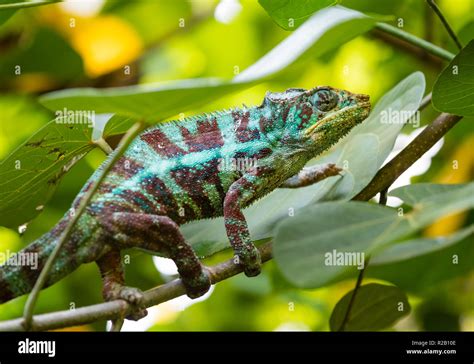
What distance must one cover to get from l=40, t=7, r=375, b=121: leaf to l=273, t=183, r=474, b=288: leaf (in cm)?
20

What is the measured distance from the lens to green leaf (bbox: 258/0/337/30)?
1352 millimetres

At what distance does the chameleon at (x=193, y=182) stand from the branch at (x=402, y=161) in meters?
0.21

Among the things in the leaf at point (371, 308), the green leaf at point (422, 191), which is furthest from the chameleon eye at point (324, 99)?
the green leaf at point (422, 191)

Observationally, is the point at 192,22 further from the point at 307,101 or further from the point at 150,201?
the point at 150,201

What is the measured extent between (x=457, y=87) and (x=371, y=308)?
1.83 feet

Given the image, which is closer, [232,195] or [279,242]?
[279,242]

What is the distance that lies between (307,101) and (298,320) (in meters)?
0.93

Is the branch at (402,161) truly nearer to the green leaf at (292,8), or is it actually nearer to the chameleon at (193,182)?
the chameleon at (193,182)

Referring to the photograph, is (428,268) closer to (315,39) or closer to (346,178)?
(346,178)

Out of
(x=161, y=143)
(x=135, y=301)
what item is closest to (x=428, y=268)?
(x=161, y=143)

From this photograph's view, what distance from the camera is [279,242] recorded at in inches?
35.7

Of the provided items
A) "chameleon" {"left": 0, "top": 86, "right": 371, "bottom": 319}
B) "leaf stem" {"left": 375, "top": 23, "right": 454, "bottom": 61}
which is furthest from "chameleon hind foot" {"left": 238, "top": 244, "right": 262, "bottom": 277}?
"leaf stem" {"left": 375, "top": 23, "right": 454, "bottom": 61}

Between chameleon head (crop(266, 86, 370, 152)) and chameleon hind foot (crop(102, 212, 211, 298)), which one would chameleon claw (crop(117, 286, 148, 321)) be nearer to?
chameleon hind foot (crop(102, 212, 211, 298))
